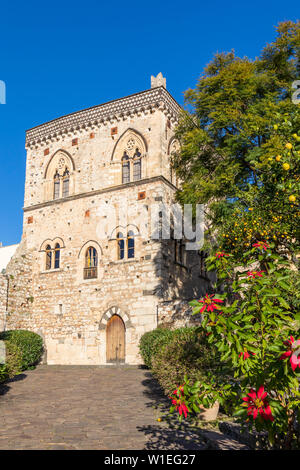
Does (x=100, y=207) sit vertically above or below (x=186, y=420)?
above

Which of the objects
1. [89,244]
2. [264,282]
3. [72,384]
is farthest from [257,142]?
[264,282]

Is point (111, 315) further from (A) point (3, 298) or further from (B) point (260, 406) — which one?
(B) point (260, 406)

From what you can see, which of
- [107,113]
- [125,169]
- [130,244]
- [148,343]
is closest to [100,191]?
[125,169]

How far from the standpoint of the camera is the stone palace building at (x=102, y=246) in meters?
16.5

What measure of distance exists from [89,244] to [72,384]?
7375 millimetres

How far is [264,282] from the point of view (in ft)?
10.3

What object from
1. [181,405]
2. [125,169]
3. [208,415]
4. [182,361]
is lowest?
[208,415]

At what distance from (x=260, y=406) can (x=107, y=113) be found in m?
17.9

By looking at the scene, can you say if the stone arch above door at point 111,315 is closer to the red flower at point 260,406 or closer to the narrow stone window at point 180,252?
the narrow stone window at point 180,252

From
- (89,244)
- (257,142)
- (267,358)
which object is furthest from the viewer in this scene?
(89,244)

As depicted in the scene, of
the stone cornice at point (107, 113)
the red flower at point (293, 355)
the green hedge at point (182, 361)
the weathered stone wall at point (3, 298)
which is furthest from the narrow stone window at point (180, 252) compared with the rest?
the red flower at point (293, 355)

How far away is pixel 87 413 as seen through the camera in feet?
27.4

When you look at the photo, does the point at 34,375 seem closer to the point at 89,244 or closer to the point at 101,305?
the point at 101,305
